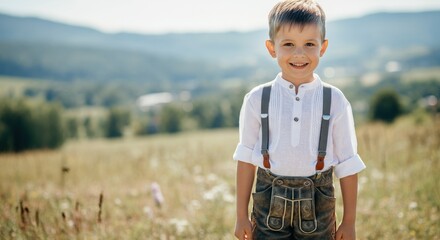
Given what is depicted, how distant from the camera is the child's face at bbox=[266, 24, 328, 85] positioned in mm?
2270

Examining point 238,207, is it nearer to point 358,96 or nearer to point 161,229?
point 161,229

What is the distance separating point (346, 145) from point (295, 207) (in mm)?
496

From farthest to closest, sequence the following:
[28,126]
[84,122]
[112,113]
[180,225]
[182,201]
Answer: [84,122], [112,113], [28,126], [182,201], [180,225]

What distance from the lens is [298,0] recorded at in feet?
7.60

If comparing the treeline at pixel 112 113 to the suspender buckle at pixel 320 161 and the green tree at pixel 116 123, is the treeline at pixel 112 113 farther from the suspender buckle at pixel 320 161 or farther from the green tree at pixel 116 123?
the suspender buckle at pixel 320 161

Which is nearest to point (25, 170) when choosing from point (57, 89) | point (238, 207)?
point (238, 207)

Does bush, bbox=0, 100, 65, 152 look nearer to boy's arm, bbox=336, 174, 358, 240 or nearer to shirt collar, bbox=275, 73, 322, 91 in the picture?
shirt collar, bbox=275, 73, 322, 91

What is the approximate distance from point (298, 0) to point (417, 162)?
5.03 meters

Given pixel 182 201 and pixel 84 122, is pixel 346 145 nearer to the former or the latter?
pixel 182 201

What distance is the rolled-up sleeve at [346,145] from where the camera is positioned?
7.70 feet

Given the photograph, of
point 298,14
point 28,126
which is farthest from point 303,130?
point 28,126

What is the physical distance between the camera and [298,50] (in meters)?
2.29

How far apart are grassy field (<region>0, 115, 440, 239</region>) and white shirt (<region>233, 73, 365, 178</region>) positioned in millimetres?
1423

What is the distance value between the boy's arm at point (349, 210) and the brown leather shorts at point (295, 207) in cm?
6
